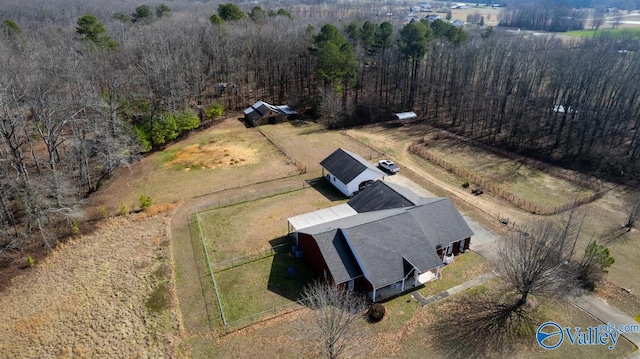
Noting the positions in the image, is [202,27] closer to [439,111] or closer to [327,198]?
[439,111]

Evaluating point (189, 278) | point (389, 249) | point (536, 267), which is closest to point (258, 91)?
point (189, 278)

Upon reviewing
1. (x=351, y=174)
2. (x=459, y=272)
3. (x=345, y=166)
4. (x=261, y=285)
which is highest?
(x=345, y=166)

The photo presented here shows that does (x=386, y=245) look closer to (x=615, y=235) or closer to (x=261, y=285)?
(x=261, y=285)

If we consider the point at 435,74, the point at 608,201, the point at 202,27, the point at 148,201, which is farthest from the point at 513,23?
the point at 148,201

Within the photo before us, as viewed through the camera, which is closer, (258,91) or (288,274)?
(288,274)

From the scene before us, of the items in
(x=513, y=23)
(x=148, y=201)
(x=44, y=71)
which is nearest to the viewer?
(x=148, y=201)

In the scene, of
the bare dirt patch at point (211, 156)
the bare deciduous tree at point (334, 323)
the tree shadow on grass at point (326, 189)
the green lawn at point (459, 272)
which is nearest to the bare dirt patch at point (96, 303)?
the bare deciduous tree at point (334, 323)

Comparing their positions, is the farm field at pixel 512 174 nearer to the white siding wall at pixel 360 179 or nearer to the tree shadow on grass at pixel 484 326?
the white siding wall at pixel 360 179
